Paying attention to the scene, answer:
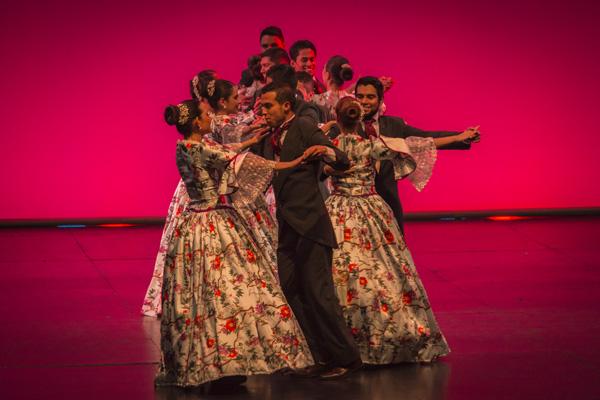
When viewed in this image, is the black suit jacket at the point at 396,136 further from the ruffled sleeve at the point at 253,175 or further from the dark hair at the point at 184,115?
the dark hair at the point at 184,115

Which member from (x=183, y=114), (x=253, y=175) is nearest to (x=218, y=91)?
(x=183, y=114)

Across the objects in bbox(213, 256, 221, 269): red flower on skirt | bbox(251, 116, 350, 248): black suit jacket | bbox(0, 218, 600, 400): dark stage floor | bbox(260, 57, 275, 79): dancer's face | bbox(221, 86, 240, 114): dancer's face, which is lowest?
bbox(0, 218, 600, 400): dark stage floor

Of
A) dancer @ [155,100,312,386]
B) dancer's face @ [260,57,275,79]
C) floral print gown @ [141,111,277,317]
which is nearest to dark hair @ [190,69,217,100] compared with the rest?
floral print gown @ [141,111,277,317]

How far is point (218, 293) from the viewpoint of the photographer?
15.5 feet

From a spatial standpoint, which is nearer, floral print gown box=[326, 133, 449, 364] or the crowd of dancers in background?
the crowd of dancers in background

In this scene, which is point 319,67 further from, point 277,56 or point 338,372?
point 338,372

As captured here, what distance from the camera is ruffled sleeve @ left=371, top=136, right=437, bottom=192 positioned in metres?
5.32

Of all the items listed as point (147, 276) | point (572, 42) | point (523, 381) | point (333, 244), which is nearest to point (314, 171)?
point (333, 244)

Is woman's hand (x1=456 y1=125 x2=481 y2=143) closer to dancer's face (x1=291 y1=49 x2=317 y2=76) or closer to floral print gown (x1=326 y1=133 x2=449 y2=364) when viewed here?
floral print gown (x1=326 y1=133 x2=449 y2=364)

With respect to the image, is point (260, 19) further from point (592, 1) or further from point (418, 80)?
point (592, 1)

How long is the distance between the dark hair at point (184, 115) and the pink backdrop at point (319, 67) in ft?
16.2

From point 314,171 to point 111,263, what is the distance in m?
3.43

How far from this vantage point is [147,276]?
7.66 m

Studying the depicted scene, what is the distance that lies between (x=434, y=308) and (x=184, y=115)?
2.33 metres
